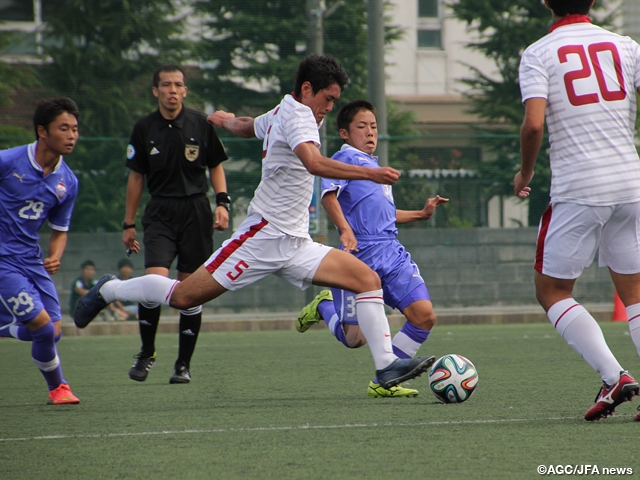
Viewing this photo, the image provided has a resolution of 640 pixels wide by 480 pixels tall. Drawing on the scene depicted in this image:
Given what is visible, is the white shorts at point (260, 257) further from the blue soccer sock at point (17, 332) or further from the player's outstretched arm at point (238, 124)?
the blue soccer sock at point (17, 332)

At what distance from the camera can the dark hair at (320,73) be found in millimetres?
5508

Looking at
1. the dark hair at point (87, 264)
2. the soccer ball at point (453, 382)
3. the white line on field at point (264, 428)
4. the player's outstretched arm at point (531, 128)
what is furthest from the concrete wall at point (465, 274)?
the player's outstretched arm at point (531, 128)

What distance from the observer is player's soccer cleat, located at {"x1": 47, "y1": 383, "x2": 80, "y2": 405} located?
235 inches

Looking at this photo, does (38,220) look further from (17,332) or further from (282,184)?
(282,184)

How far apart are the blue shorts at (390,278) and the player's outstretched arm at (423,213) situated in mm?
228

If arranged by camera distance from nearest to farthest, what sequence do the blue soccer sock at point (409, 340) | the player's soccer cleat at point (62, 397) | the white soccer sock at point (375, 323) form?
1. the white soccer sock at point (375, 323)
2. the player's soccer cleat at point (62, 397)
3. the blue soccer sock at point (409, 340)

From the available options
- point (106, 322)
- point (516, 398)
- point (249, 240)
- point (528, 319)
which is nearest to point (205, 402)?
point (249, 240)

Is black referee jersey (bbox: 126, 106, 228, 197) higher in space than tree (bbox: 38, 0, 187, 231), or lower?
lower

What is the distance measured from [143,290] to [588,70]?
2.94 metres

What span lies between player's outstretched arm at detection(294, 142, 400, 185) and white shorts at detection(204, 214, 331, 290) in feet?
1.88

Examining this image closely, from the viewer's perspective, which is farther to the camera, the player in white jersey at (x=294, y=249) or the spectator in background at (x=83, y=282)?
the spectator in background at (x=83, y=282)

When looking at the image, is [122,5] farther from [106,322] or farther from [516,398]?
[516,398]

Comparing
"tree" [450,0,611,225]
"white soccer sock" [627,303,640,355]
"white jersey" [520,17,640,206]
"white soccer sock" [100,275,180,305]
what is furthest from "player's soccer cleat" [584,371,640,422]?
"tree" [450,0,611,225]

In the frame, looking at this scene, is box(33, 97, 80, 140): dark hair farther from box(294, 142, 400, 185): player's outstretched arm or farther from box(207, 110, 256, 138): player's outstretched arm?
box(294, 142, 400, 185): player's outstretched arm
